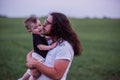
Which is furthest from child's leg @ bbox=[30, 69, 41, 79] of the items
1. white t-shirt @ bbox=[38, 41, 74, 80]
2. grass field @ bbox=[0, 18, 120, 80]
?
grass field @ bbox=[0, 18, 120, 80]

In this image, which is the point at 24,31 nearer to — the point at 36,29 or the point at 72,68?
the point at 72,68

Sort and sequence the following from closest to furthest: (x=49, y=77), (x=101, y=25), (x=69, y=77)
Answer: (x=49, y=77) → (x=101, y=25) → (x=69, y=77)

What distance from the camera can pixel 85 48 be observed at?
405cm

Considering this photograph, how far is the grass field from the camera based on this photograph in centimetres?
322

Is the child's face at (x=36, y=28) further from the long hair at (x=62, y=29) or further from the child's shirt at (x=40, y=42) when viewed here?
the long hair at (x=62, y=29)

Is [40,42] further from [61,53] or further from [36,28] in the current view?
[61,53]

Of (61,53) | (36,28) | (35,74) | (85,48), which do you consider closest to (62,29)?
(61,53)

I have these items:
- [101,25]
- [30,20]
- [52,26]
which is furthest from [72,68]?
[52,26]

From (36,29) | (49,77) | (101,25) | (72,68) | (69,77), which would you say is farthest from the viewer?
(72,68)

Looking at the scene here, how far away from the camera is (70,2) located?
2969 mm

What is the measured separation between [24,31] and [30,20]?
4.65ft

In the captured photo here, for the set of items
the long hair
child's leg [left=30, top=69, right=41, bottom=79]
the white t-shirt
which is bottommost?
child's leg [left=30, top=69, right=41, bottom=79]

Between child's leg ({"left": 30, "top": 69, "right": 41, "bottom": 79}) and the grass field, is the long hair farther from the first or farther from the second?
the grass field

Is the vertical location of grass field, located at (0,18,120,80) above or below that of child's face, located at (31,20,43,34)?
below
